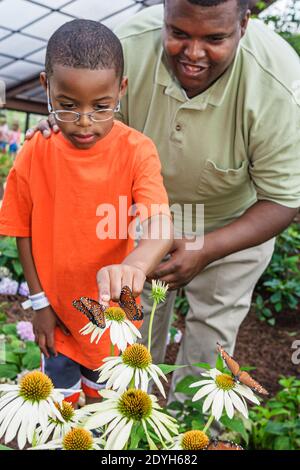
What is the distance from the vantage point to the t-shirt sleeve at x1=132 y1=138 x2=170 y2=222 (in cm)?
124

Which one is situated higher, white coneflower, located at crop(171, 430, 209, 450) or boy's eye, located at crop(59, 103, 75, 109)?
boy's eye, located at crop(59, 103, 75, 109)

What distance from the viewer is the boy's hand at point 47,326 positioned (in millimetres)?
1502

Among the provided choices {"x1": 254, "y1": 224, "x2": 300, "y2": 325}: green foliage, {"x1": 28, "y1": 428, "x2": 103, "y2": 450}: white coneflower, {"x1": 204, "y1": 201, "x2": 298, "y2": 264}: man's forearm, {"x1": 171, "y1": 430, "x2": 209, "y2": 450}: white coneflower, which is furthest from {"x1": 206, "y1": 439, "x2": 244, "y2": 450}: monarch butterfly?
{"x1": 254, "y1": 224, "x2": 300, "y2": 325}: green foliage

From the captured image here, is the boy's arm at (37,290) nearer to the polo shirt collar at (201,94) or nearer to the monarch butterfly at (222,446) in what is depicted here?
the polo shirt collar at (201,94)

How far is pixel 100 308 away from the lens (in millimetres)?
719

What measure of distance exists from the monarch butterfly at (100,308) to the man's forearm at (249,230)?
3.01 ft

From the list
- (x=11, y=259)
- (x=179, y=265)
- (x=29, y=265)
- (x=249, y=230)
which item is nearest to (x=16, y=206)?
(x=29, y=265)

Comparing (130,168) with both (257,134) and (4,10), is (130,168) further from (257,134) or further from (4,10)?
(4,10)

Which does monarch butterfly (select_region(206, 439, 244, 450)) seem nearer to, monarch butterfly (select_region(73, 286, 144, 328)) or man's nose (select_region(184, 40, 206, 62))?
monarch butterfly (select_region(73, 286, 144, 328))

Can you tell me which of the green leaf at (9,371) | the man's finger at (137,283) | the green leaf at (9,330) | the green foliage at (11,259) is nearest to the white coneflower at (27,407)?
the man's finger at (137,283)

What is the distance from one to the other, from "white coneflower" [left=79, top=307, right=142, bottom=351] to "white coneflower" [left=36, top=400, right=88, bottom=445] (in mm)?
89

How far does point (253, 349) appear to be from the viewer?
10.4 ft

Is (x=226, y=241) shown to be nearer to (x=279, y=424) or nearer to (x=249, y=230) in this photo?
(x=249, y=230)
